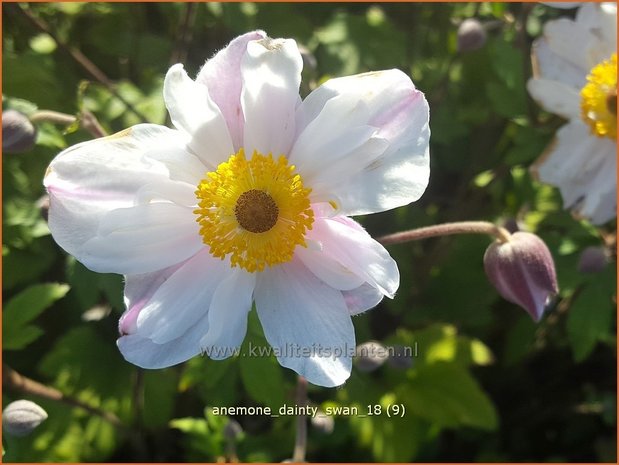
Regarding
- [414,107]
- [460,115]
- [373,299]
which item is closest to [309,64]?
[414,107]

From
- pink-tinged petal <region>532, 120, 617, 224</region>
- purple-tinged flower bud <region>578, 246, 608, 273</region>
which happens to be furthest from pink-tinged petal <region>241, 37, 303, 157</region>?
purple-tinged flower bud <region>578, 246, 608, 273</region>

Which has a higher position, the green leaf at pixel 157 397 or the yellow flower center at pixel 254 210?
the yellow flower center at pixel 254 210

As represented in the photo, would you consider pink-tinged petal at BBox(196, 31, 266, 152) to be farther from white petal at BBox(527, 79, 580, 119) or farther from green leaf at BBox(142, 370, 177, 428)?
green leaf at BBox(142, 370, 177, 428)

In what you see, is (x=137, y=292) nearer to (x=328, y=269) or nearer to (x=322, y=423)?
(x=328, y=269)

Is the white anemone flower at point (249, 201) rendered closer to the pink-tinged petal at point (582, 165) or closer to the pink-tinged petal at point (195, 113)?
the pink-tinged petal at point (195, 113)

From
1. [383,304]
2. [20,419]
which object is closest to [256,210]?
[20,419]

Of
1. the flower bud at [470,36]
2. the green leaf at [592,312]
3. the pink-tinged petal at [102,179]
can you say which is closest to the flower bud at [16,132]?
the pink-tinged petal at [102,179]
